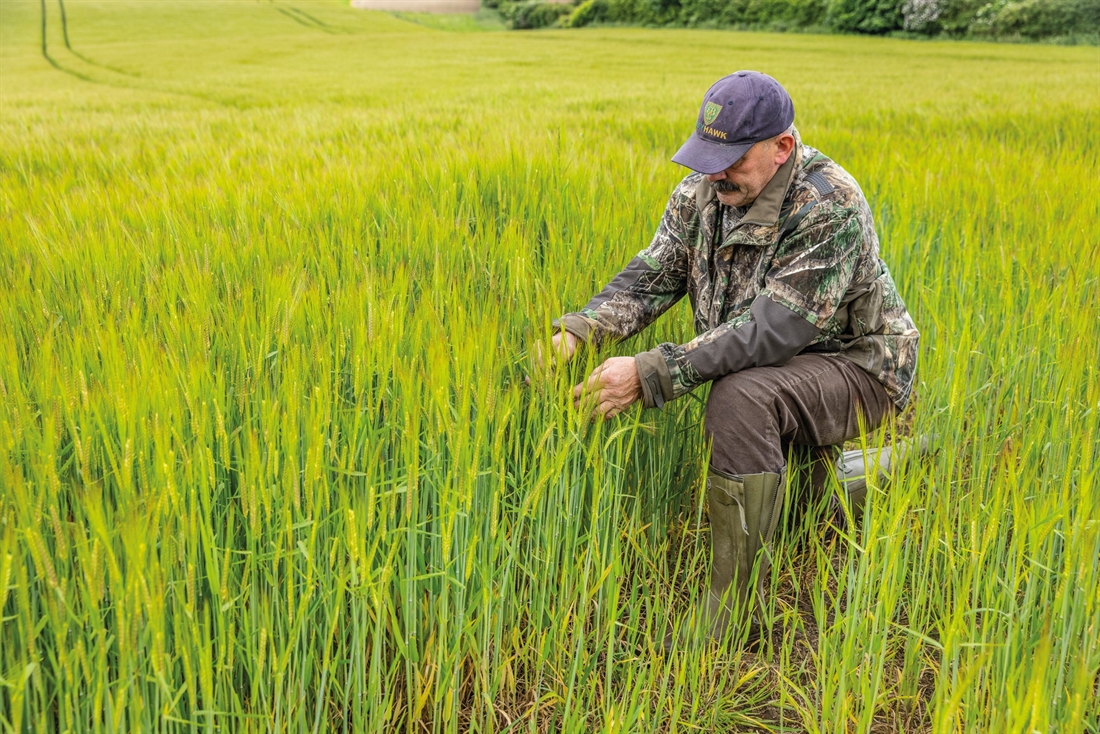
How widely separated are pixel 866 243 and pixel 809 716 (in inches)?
40.7

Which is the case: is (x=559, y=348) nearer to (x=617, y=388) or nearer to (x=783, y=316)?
(x=617, y=388)

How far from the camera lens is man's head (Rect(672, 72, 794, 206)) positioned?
1.73 meters

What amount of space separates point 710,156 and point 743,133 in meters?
0.08

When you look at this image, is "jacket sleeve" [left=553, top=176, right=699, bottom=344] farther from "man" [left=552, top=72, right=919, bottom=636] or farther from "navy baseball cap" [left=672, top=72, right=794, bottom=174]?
"navy baseball cap" [left=672, top=72, right=794, bottom=174]

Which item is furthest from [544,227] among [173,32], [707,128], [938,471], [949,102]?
[173,32]

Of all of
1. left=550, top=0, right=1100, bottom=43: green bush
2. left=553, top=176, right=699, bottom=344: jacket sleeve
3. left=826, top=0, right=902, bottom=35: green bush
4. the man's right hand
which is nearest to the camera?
the man's right hand

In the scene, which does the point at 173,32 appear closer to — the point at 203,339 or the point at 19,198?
the point at 19,198

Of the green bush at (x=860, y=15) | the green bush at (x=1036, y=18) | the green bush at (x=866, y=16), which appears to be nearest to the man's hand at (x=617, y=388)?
the green bush at (x=860, y=15)

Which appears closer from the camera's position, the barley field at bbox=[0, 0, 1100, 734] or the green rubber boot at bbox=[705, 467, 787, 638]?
→ the barley field at bbox=[0, 0, 1100, 734]

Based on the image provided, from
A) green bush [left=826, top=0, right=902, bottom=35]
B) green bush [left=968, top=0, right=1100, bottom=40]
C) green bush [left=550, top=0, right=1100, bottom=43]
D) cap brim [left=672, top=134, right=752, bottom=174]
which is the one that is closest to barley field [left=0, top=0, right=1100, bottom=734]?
cap brim [left=672, top=134, right=752, bottom=174]

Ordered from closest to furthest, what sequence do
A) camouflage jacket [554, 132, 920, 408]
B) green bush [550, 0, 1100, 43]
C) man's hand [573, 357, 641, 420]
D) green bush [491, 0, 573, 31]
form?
man's hand [573, 357, 641, 420]
camouflage jacket [554, 132, 920, 408]
green bush [550, 0, 1100, 43]
green bush [491, 0, 573, 31]

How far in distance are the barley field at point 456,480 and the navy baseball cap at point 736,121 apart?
455mm

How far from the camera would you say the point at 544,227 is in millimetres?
2764

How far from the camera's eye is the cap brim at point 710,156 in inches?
67.9
